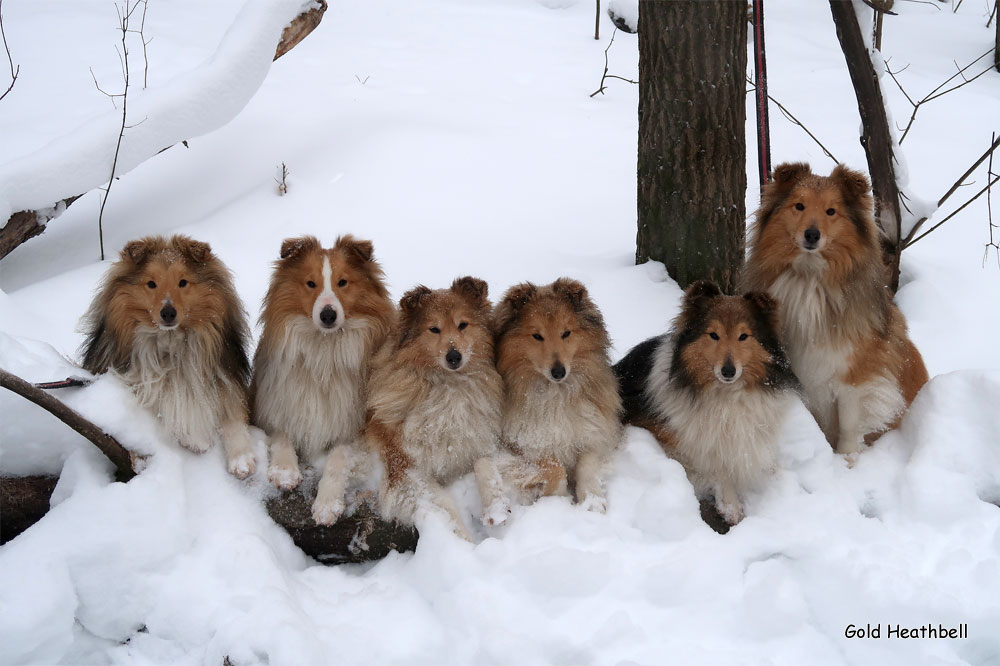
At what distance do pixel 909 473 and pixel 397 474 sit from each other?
2.35m

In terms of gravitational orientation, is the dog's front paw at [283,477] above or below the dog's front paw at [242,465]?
below

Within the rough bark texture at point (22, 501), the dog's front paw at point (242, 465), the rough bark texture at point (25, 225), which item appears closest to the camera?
the rough bark texture at point (22, 501)

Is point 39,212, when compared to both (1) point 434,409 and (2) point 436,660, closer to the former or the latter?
(1) point 434,409

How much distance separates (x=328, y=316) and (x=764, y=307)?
6.48 feet

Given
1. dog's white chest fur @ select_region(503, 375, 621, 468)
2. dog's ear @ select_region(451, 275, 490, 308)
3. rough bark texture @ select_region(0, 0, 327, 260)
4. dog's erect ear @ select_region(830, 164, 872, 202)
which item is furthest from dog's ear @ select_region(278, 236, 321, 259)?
rough bark texture @ select_region(0, 0, 327, 260)

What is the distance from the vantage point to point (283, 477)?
351 centimetres

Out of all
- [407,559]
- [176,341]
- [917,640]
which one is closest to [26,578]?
[176,341]

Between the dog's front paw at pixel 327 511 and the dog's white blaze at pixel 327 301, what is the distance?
2.53 ft

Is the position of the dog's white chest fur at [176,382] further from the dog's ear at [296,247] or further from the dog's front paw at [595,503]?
the dog's front paw at [595,503]

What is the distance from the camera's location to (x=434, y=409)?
3.63 m

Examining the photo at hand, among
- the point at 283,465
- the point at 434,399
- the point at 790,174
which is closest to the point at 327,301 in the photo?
the point at 434,399

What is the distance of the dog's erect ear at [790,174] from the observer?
148 inches

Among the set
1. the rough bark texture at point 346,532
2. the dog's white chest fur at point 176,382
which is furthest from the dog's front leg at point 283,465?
the dog's white chest fur at point 176,382

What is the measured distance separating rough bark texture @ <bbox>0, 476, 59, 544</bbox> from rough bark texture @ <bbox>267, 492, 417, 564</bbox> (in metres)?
0.94
